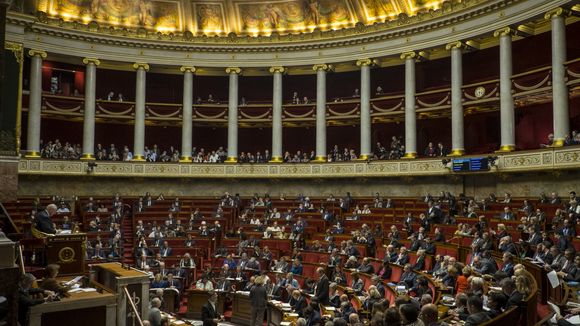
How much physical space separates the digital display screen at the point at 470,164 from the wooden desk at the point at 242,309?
455 inches

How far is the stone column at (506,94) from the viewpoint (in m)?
21.2

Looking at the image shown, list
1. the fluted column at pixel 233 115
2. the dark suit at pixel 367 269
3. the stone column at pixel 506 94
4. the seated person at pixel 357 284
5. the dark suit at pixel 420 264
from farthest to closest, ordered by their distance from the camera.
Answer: the fluted column at pixel 233 115 → the stone column at pixel 506 94 → the dark suit at pixel 367 269 → the dark suit at pixel 420 264 → the seated person at pixel 357 284

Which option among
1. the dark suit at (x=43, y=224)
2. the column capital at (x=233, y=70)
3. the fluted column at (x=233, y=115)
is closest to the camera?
the dark suit at (x=43, y=224)

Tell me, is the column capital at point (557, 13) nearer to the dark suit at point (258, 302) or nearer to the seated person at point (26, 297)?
the dark suit at point (258, 302)

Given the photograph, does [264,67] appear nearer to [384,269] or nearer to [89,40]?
[89,40]

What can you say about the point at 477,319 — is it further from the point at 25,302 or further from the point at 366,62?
the point at 366,62

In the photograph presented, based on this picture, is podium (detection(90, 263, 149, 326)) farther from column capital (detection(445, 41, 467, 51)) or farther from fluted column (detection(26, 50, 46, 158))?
column capital (detection(445, 41, 467, 51))

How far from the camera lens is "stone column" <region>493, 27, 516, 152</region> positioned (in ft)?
69.7

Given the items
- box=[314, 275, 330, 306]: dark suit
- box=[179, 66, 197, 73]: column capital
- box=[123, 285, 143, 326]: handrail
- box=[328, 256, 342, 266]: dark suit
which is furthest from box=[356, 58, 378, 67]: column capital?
box=[123, 285, 143, 326]: handrail

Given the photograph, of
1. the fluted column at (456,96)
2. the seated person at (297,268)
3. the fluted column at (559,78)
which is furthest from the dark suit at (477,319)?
the fluted column at (456,96)

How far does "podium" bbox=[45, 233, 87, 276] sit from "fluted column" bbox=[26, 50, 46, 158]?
1839 centimetres

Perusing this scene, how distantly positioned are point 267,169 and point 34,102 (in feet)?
41.1

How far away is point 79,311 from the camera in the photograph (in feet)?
24.9

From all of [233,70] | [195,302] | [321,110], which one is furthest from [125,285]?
[233,70]
